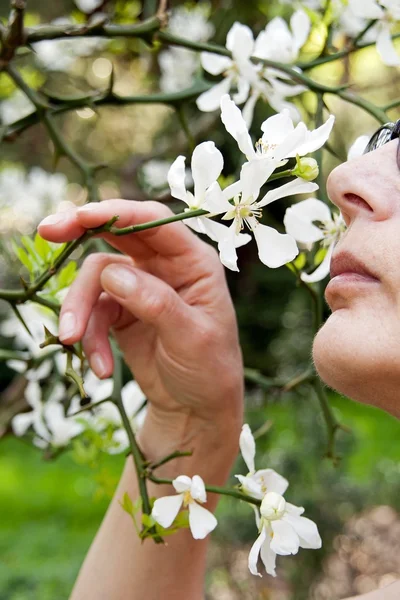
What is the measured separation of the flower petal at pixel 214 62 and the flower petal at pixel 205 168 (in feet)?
1.72

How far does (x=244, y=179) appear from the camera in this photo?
26.9 inches

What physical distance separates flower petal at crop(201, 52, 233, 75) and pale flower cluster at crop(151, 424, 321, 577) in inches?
22.2

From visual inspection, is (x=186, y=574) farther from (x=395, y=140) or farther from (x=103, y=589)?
(x=395, y=140)

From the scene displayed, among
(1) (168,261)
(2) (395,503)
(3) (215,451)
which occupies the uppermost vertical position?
(1) (168,261)

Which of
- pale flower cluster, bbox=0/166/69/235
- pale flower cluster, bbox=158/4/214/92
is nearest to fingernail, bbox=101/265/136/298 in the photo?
pale flower cluster, bbox=0/166/69/235

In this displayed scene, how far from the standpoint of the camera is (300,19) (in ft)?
3.87

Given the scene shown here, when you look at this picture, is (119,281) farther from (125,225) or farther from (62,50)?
(62,50)

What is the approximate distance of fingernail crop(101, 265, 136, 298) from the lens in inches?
37.7

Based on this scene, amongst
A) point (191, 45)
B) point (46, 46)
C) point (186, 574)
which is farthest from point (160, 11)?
point (46, 46)

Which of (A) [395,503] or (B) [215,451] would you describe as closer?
(B) [215,451]

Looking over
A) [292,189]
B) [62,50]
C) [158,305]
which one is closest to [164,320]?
[158,305]

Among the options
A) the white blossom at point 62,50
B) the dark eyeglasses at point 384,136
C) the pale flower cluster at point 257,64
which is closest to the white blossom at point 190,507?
the dark eyeglasses at point 384,136

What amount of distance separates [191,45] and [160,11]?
0.07 meters

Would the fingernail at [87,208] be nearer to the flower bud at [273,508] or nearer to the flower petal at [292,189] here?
the flower petal at [292,189]
